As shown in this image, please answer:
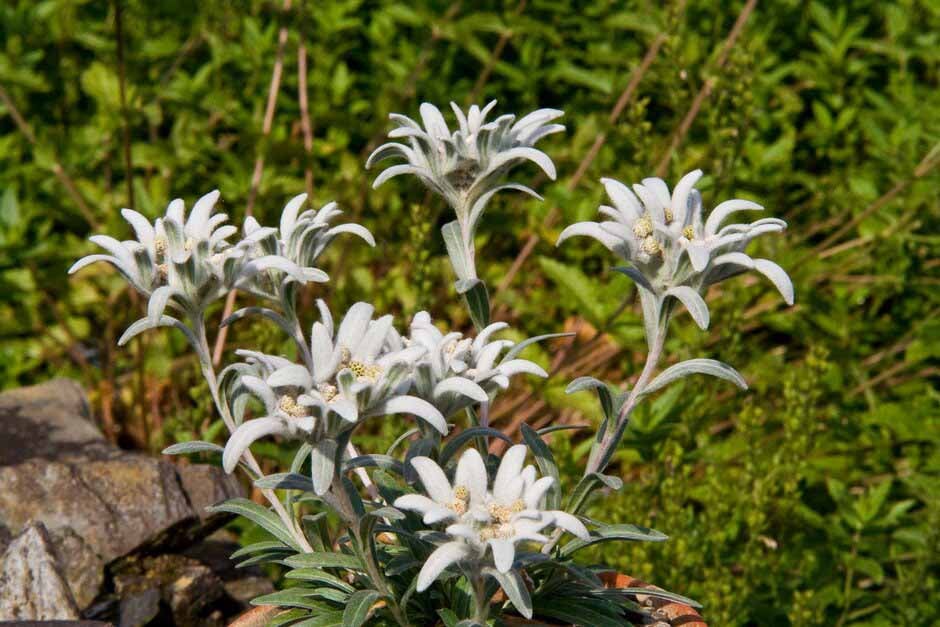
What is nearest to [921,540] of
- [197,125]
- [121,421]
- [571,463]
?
[571,463]

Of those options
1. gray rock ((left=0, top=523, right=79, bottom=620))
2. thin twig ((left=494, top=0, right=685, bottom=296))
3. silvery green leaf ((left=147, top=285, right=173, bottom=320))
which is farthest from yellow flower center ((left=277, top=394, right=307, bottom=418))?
thin twig ((left=494, top=0, right=685, bottom=296))

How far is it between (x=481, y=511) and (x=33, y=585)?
1271mm

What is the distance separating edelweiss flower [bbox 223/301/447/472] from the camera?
1.65m

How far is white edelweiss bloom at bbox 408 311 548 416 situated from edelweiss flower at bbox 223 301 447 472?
0.08 meters

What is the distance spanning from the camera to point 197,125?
4625mm

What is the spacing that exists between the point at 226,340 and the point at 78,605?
157cm

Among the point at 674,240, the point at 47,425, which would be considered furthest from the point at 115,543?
the point at 674,240

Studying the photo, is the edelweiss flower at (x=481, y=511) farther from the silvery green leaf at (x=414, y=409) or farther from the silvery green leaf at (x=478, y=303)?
the silvery green leaf at (x=478, y=303)

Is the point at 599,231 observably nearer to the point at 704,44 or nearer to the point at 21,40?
the point at 704,44

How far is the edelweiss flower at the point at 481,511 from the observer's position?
5.33 ft

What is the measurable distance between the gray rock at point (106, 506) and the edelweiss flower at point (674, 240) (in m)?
1.50

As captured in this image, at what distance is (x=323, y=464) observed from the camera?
5.59 feet

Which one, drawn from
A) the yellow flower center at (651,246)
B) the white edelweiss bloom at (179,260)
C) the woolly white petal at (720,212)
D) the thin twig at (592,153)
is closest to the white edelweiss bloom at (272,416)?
the white edelweiss bloom at (179,260)

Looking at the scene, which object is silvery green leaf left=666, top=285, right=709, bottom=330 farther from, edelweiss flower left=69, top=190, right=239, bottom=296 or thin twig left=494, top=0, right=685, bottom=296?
thin twig left=494, top=0, right=685, bottom=296
